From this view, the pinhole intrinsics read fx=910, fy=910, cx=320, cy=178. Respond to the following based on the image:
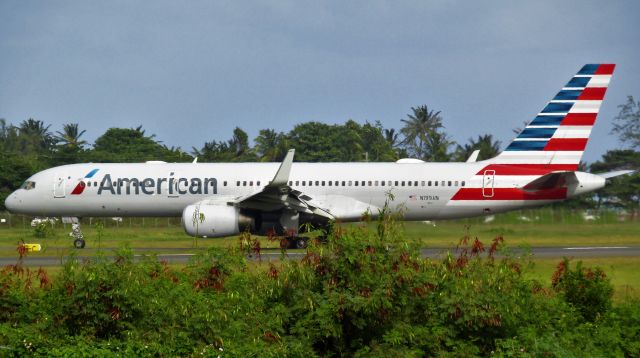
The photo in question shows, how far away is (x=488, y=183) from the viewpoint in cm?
3434

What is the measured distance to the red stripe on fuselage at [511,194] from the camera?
34.0 meters

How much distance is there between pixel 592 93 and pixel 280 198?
13.0 m

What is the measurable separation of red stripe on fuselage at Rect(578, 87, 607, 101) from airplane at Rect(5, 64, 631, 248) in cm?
4

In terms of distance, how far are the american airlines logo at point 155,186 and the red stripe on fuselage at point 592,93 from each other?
1490 centimetres

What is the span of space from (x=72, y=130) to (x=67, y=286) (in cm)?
11772

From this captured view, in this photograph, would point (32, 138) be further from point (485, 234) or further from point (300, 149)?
point (485, 234)

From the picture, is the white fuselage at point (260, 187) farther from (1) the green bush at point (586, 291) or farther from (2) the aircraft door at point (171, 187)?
(1) the green bush at point (586, 291)

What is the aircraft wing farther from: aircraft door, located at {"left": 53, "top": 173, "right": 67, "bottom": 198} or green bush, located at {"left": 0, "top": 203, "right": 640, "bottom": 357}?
green bush, located at {"left": 0, "top": 203, "right": 640, "bottom": 357}

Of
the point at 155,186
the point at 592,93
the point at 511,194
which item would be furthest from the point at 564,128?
the point at 155,186

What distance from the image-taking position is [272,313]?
44.4ft

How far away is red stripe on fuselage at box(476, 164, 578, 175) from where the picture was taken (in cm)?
3444

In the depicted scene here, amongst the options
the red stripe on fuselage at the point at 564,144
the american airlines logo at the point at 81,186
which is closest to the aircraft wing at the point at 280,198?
the american airlines logo at the point at 81,186

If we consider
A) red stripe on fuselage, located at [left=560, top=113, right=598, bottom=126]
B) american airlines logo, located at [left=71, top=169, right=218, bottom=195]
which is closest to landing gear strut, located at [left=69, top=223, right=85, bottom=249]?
american airlines logo, located at [left=71, top=169, right=218, bottom=195]

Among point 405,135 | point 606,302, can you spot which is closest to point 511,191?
point 606,302
